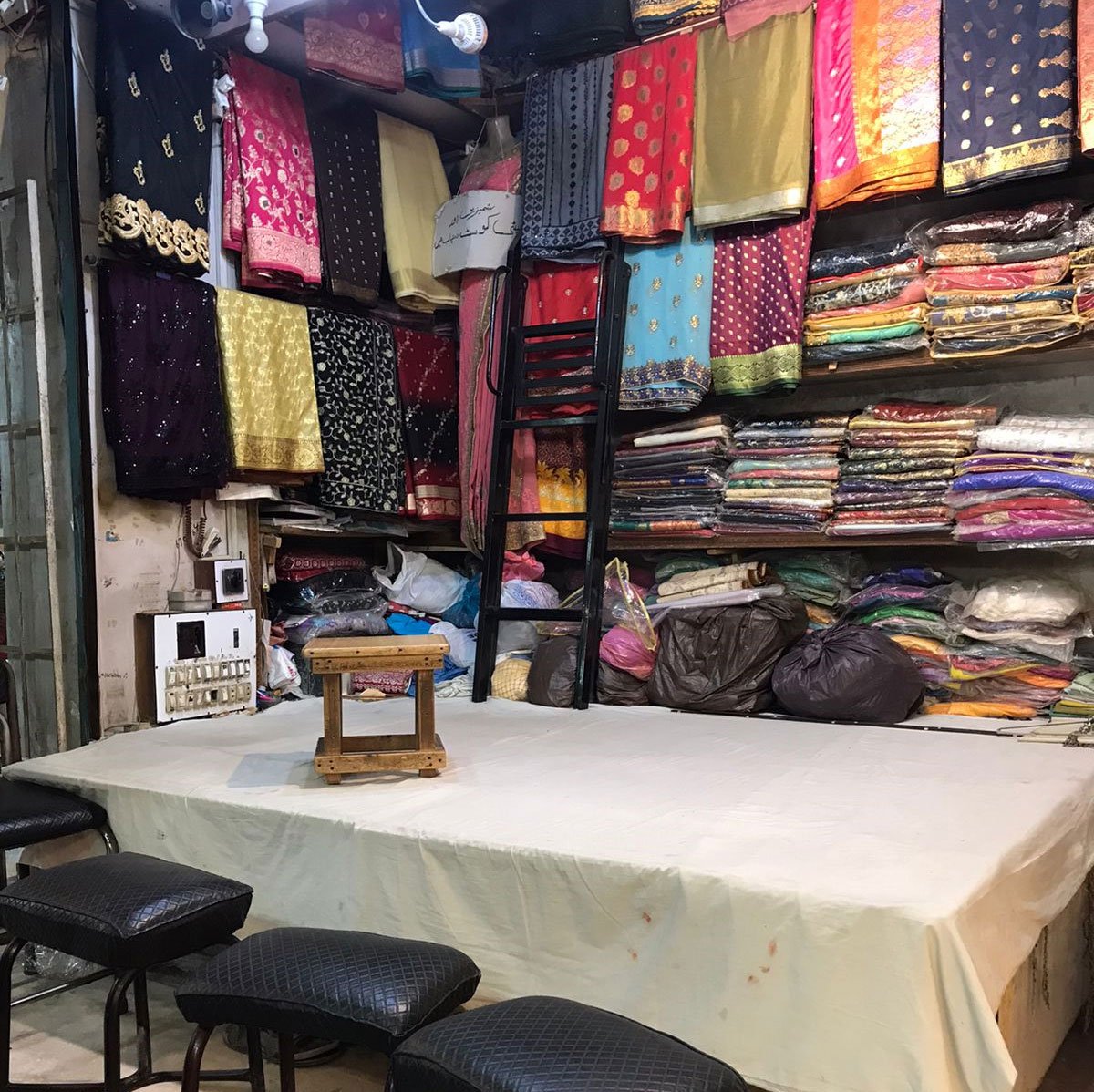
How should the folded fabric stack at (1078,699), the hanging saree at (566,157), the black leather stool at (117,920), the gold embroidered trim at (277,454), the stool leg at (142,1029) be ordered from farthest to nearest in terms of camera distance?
the hanging saree at (566,157) → the gold embroidered trim at (277,454) → the folded fabric stack at (1078,699) → the stool leg at (142,1029) → the black leather stool at (117,920)

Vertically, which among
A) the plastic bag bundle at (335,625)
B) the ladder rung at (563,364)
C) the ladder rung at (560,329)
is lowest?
the plastic bag bundle at (335,625)

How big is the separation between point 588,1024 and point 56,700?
2486 mm

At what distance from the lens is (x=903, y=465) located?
3363mm

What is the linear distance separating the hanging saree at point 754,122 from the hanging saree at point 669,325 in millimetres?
152

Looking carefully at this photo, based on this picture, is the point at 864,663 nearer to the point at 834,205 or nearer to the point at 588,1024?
the point at 834,205

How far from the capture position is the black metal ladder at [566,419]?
3.58 metres

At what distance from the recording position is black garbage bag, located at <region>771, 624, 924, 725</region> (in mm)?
3074

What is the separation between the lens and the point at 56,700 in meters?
3.23

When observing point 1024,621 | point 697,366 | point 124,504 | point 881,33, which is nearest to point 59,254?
point 124,504

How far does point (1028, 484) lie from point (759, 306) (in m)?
1.04

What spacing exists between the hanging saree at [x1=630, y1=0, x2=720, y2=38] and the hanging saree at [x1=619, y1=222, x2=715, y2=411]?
0.74 metres

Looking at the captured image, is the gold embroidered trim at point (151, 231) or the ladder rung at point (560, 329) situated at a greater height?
the gold embroidered trim at point (151, 231)

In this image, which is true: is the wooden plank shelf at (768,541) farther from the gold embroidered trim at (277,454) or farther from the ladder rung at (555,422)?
the gold embroidered trim at (277,454)

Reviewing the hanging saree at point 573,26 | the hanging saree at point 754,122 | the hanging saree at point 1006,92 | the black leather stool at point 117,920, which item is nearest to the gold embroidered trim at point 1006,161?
the hanging saree at point 1006,92
